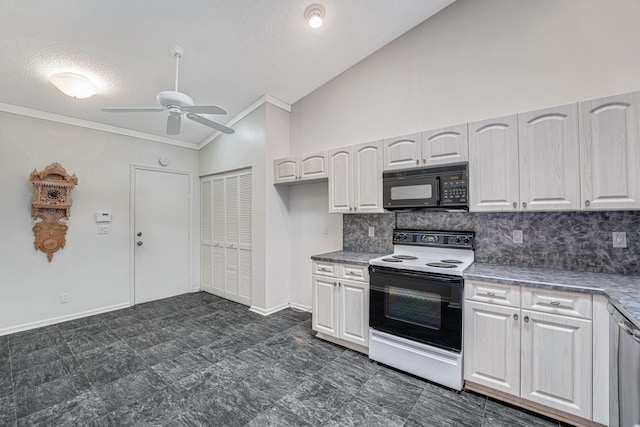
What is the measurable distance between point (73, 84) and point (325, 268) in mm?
3025

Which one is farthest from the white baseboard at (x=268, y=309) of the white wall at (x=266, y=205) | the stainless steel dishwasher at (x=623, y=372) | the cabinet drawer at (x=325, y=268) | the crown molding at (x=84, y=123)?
the stainless steel dishwasher at (x=623, y=372)

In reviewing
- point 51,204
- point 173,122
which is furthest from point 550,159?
point 51,204

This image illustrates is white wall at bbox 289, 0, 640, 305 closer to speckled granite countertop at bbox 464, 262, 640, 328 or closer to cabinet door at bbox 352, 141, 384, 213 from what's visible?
cabinet door at bbox 352, 141, 384, 213

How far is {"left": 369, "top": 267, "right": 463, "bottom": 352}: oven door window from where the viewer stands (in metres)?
2.10

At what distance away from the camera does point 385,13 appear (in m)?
2.73

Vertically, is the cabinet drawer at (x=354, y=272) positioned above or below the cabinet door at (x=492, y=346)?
above

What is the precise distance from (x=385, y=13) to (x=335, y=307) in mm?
2958

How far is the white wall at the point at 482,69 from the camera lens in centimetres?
209

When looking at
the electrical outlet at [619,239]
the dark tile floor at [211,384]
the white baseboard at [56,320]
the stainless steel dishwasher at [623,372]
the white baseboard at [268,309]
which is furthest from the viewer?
the white baseboard at [268,309]

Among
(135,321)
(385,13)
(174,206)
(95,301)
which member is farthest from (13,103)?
(385,13)

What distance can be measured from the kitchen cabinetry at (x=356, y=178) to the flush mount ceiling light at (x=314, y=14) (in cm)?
120

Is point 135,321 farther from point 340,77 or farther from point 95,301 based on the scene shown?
point 340,77

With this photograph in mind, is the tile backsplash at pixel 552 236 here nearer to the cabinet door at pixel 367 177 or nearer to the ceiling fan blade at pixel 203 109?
the cabinet door at pixel 367 177

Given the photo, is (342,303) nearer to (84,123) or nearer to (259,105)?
(259,105)
